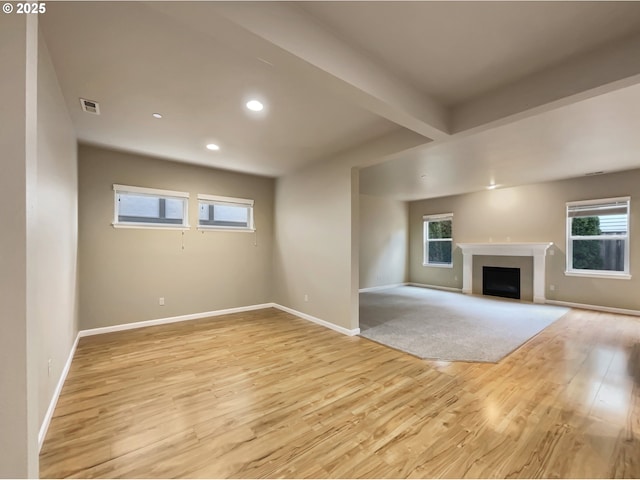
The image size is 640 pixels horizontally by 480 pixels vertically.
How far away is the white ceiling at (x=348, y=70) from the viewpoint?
1.55 m

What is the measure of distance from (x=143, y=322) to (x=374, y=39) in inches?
182

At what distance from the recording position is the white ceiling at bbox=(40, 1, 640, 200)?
1.55 m

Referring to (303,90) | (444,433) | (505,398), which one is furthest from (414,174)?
(444,433)

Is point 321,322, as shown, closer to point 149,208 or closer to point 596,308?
point 149,208

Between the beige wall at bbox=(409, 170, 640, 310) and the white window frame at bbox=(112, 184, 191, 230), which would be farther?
the beige wall at bbox=(409, 170, 640, 310)

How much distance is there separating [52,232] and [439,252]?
26.7ft

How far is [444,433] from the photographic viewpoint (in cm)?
179

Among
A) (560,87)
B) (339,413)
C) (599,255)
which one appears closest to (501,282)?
(599,255)

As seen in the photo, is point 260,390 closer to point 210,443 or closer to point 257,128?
point 210,443

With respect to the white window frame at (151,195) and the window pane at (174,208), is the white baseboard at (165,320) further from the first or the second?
the window pane at (174,208)

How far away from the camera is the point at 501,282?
21.7ft

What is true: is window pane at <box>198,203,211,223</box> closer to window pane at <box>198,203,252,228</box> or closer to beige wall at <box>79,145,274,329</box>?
window pane at <box>198,203,252,228</box>

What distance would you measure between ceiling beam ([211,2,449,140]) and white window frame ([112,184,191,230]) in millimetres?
3505

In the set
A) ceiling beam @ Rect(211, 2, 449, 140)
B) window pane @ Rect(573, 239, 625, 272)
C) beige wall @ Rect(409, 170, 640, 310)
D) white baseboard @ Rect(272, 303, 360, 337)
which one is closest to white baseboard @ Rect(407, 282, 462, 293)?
beige wall @ Rect(409, 170, 640, 310)
